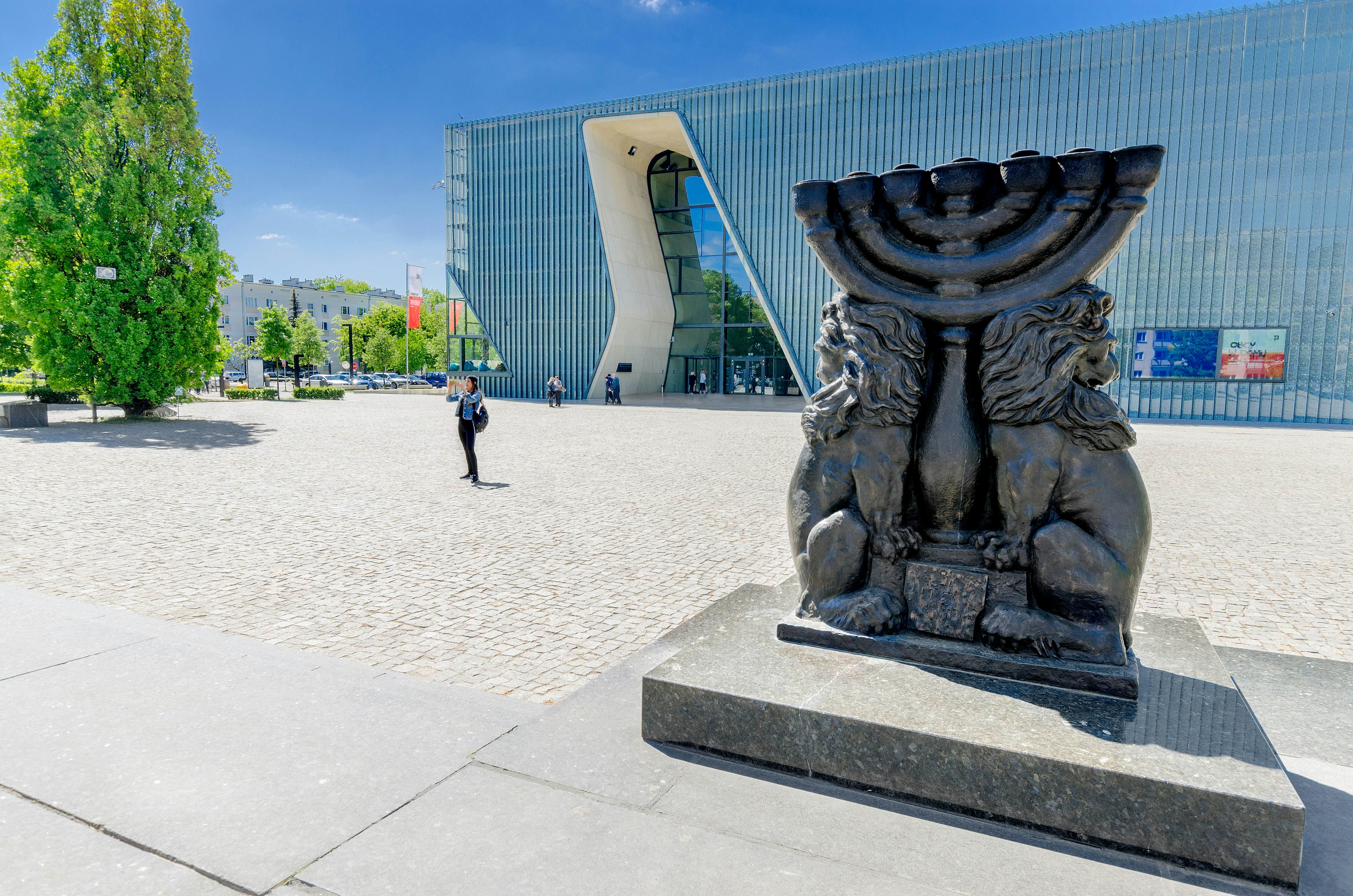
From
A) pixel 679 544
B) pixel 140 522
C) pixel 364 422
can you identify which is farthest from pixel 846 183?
pixel 364 422

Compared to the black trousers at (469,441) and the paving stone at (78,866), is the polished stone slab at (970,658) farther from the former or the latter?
the black trousers at (469,441)

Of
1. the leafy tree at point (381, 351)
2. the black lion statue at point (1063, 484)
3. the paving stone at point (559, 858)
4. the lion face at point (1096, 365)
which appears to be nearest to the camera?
the paving stone at point (559, 858)

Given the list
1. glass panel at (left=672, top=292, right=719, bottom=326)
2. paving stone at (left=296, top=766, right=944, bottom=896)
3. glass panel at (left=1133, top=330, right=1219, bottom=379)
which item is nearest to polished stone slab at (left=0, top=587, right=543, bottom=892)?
paving stone at (left=296, top=766, right=944, bottom=896)

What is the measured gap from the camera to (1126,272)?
103ft

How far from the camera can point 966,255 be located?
3.46m

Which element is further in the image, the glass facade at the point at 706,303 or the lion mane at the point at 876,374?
the glass facade at the point at 706,303

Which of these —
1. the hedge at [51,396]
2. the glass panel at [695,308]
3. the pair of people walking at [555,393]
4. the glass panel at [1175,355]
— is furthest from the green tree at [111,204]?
the glass panel at [1175,355]

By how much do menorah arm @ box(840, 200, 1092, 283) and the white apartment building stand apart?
103159 mm

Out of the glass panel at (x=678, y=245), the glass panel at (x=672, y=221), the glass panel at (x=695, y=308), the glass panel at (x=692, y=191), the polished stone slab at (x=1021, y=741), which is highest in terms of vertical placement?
the glass panel at (x=692, y=191)

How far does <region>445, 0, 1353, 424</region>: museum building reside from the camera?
29.2 meters

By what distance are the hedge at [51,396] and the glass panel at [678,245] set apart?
27.9m

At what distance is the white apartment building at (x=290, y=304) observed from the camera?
105 metres

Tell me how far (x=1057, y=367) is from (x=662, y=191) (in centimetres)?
4285

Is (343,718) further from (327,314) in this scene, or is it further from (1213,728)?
(327,314)
